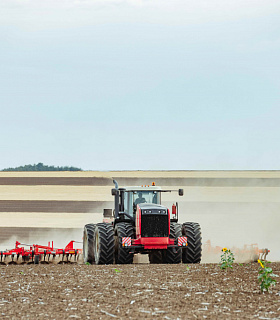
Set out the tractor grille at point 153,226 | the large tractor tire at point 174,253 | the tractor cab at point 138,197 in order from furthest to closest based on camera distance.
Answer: the tractor cab at point 138,197 → the large tractor tire at point 174,253 → the tractor grille at point 153,226

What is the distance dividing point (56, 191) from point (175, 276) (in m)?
45.3

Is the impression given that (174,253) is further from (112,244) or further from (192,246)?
(112,244)

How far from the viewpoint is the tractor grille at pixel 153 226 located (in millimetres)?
20188

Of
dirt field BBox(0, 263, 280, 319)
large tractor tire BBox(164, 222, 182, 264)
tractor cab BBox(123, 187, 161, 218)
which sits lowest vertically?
dirt field BBox(0, 263, 280, 319)

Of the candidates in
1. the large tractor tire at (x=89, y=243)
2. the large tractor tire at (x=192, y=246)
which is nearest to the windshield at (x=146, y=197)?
the large tractor tire at (x=192, y=246)

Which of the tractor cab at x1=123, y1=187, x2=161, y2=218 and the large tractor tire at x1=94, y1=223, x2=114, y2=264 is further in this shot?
the tractor cab at x1=123, y1=187, x2=161, y2=218

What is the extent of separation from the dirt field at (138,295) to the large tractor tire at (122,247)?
494 cm

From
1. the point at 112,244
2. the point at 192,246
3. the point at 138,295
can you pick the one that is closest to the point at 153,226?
the point at 112,244

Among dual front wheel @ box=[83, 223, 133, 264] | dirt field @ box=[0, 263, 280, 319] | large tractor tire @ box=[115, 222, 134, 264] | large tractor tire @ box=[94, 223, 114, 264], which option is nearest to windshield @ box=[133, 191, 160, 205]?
dual front wheel @ box=[83, 223, 133, 264]

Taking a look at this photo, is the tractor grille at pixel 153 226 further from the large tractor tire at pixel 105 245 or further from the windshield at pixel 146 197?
the windshield at pixel 146 197

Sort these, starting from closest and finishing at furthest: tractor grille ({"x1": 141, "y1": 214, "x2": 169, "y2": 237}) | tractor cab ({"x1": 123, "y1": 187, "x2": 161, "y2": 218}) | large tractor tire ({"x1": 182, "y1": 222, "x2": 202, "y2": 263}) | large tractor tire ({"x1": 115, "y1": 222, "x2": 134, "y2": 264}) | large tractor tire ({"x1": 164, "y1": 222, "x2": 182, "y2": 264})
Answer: large tractor tire ({"x1": 115, "y1": 222, "x2": 134, "y2": 264}) < tractor grille ({"x1": 141, "y1": 214, "x2": 169, "y2": 237}) < large tractor tire ({"x1": 164, "y1": 222, "x2": 182, "y2": 264}) < large tractor tire ({"x1": 182, "y1": 222, "x2": 202, "y2": 263}) < tractor cab ({"x1": 123, "y1": 187, "x2": 161, "y2": 218})

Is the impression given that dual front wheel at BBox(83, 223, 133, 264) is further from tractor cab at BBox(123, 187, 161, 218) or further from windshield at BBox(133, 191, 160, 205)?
windshield at BBox(133, 191, 160, 205)

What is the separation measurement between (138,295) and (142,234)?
900cm

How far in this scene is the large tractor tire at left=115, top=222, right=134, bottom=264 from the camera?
20.1 meters
